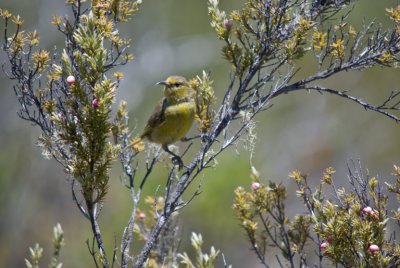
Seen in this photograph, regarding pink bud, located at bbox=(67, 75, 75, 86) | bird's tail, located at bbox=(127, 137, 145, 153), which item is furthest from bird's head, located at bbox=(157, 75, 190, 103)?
pink bud, located at bbox=(67, 75, 75, 86)

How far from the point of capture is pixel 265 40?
380 cm

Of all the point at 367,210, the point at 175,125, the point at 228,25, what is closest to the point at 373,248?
the point at 367,210

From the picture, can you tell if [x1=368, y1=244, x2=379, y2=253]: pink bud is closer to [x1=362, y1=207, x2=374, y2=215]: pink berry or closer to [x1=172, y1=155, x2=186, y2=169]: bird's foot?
[x1=362, y1=207, x2=374, y2=215]: pink berry

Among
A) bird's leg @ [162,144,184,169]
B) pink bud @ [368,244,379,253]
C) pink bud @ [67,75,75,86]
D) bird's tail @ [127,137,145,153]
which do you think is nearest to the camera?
pink bud @ [368,244,379,253]

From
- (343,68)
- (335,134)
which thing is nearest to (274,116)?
(335,134)

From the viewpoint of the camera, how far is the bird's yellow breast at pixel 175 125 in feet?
17.8

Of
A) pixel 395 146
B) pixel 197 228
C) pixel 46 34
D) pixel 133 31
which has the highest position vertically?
pixel 133 31

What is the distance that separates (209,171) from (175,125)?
22.8 feet

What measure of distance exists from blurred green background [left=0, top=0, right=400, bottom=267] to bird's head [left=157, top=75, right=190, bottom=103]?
5070 mm

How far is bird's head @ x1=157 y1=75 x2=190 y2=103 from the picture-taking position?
18.5ft

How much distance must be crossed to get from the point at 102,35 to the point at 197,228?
775 centimetres

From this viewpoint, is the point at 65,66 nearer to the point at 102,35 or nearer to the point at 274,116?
the point at 102,35

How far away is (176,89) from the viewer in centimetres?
566

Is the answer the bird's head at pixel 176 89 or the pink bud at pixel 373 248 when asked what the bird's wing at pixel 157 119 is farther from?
the pink bud at pixel 373 248
